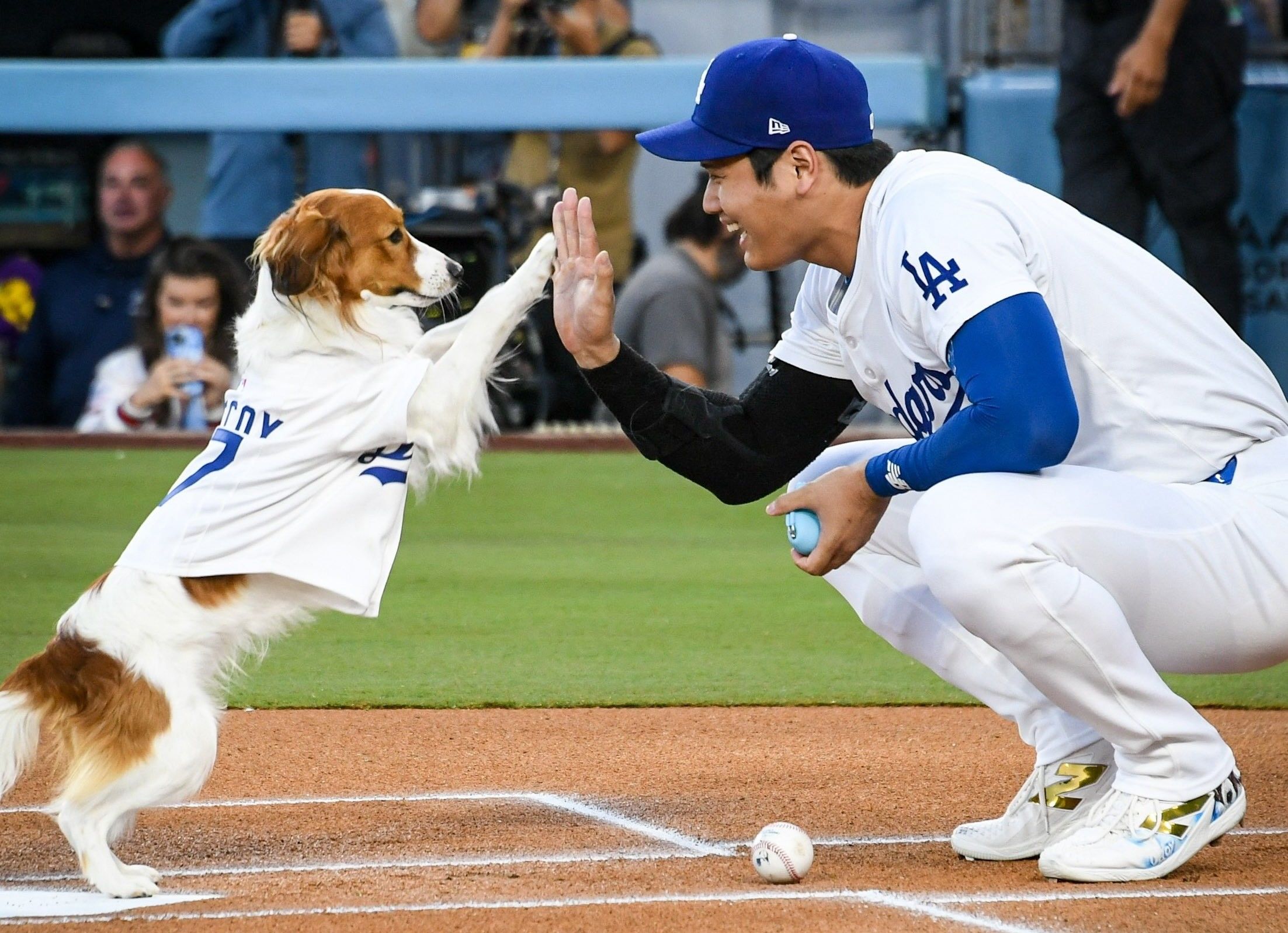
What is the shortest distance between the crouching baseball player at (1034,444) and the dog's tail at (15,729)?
4.46 feet

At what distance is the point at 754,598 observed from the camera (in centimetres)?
736

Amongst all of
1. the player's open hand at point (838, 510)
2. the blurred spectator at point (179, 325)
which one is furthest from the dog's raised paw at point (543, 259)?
the blurred spectator at point (179, 325)

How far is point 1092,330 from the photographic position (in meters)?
3.51

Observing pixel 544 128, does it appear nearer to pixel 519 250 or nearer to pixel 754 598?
pixel 519 250

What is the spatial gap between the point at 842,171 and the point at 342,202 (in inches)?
55.7

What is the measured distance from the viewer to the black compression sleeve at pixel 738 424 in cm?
396

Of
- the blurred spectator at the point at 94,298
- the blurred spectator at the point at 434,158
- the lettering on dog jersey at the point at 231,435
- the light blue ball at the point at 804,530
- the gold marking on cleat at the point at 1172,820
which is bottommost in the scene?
the blurred spectator at the point at 94,298

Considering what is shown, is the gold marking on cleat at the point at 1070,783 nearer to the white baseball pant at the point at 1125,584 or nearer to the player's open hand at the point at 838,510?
the white baseball pant at the point at 1125,584

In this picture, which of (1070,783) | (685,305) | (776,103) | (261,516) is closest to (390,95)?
(685,305)

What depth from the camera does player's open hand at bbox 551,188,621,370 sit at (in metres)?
3.72

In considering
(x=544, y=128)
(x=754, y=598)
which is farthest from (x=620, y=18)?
(x=754, y=598)

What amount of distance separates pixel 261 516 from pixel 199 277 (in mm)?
7205

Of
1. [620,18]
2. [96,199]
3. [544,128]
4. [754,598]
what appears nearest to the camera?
[754,598]

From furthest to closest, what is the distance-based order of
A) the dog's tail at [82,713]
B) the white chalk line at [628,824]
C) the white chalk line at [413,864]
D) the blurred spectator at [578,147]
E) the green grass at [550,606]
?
the blurred spectator at [578,147], the green grass at [550,606], the white chalk line at [628,824], the white chalk line at [413,864], the dog's tail at [82,713]
